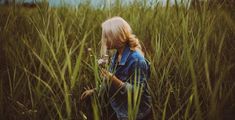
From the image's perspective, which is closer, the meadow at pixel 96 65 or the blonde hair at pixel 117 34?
the meadow at pixel 96 65

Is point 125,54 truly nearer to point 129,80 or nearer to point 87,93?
point 129,80

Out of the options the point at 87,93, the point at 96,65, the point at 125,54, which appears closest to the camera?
the point at 96,65

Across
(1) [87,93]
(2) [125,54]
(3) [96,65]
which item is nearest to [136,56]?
(2) [125,54]

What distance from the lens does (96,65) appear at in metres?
1.12

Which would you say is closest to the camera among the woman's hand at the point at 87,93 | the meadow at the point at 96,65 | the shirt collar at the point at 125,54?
the meadow at the point at 96,65

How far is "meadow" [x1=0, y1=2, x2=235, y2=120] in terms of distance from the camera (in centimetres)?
118

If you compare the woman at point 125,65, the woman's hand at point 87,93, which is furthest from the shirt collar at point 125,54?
the woman's hand at point 87,93

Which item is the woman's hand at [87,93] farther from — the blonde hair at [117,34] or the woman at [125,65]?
the blonde hair at [117,34]

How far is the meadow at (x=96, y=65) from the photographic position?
1.18 meters

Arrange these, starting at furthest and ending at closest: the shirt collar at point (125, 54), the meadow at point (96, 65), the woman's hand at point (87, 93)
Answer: the shirt collar at point (125, 54)
the woman's hand at point (87, 93)
the meadow at point (96, 65)

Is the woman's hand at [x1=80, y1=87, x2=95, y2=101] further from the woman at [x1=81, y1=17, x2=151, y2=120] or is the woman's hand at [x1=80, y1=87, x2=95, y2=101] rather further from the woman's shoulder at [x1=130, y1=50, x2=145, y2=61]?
the woman's shoulder at [x1=130, y1=50, x2=145, y2=61]

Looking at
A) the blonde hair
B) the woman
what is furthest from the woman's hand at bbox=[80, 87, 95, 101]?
the blonde hair

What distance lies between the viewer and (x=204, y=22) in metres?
1.61

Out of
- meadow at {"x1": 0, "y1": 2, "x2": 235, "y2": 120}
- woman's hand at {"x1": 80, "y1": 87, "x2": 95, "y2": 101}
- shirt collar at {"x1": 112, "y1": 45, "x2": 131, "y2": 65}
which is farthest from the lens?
shirt collar at {"x1": 112, "y1": 45, "x2": 131, "y2": 65}
